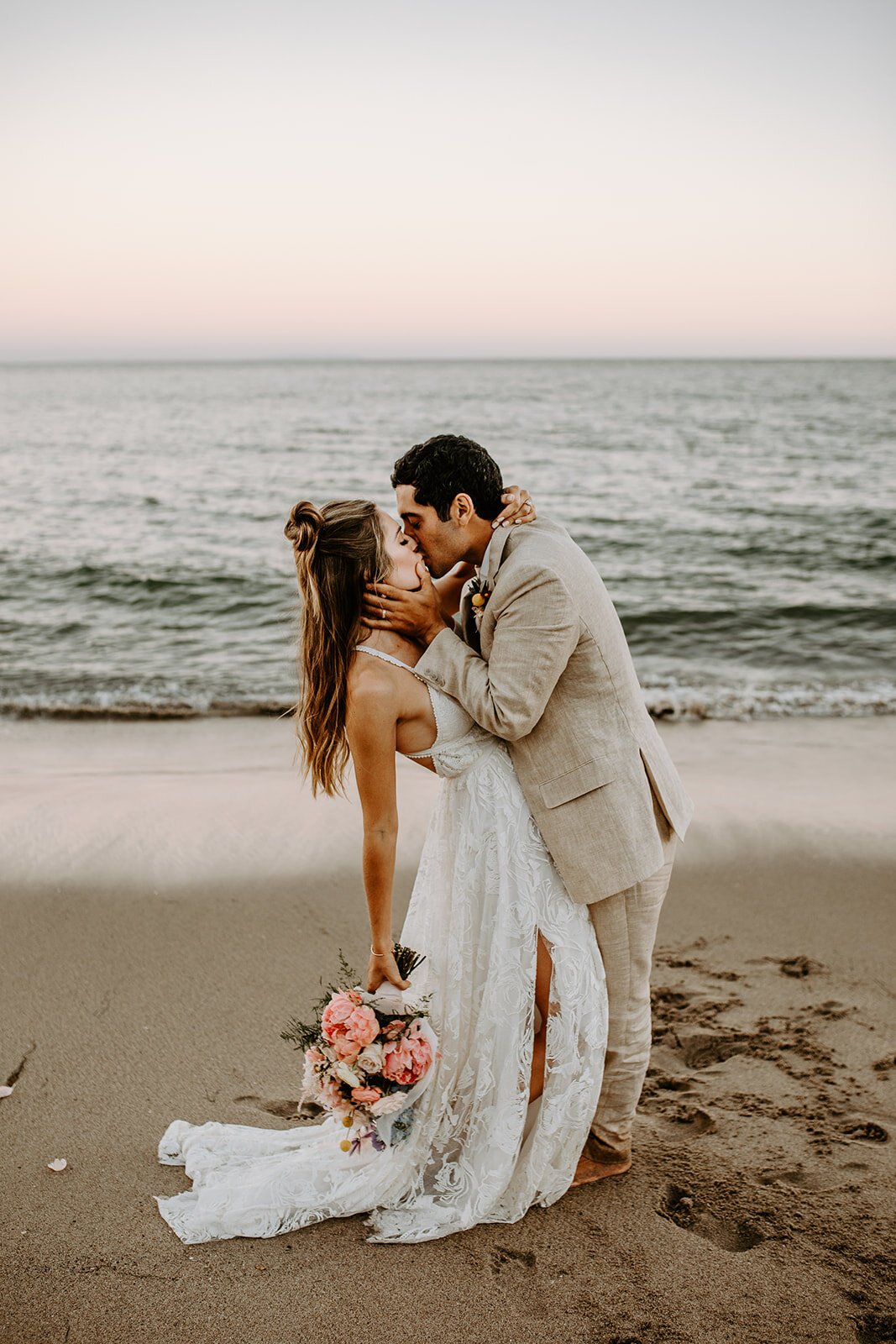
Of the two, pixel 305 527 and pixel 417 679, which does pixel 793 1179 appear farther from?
pixel 305 527

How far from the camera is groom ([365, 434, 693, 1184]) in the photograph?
2.63 metres

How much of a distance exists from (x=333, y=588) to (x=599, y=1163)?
1952mm

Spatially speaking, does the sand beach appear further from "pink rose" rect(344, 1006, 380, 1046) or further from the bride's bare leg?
"pink rose" rect(344, 1006, 380, 1046)

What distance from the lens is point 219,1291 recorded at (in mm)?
2576

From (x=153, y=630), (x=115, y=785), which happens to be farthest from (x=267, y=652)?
(x=115, y=785)

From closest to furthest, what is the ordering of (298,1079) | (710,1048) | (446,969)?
(446,969) → (298,1079) → (710,1048)

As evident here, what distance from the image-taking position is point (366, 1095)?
2.67 metres

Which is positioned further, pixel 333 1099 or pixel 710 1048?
pixel 710 1048

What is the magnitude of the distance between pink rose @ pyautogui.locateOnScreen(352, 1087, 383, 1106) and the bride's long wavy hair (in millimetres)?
1005

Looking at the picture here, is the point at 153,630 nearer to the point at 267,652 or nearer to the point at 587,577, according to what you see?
the point at 267,652

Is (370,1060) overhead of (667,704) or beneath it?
overhead

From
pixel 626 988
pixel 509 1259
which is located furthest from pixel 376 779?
pixel 509 1259

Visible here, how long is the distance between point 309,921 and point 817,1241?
2.60 meters

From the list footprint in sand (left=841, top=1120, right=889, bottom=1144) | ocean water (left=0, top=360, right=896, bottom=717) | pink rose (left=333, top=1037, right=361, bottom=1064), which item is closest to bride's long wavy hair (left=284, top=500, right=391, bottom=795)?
pink rose (left=333, top=1037, right=361, bottom=1064)
